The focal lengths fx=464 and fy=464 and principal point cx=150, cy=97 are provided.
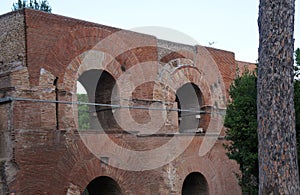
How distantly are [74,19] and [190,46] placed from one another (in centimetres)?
370

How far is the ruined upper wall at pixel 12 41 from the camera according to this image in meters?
7.89

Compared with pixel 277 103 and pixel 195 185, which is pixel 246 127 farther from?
pixel 195 185

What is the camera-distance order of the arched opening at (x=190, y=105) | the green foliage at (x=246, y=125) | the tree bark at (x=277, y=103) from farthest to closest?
1. the arched opening at (x=190, y=105)
2. the green foliage at (x=246, y=125)
3. the tree bark at (x=277, y=103)

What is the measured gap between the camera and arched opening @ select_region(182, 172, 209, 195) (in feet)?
36.7

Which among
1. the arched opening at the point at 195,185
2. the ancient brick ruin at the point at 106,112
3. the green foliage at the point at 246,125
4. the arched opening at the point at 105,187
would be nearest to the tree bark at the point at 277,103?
the green foliage at the point at 246,125

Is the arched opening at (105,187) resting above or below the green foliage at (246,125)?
below

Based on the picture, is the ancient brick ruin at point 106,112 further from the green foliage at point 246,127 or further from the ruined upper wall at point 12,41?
the green foliage at point 246,127

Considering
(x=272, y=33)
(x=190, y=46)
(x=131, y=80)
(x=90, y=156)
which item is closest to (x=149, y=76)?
(x=131, y=80)

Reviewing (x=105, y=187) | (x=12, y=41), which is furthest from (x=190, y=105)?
(x=12, y=41)

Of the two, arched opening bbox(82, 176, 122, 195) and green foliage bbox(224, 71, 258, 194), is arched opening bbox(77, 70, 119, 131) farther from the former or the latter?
green foliage bbox(224, 71, 258, 194)

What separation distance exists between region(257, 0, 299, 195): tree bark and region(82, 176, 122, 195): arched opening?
3.69 metres

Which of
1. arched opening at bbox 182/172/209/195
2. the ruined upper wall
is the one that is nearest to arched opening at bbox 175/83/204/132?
arched opening at bbox 182/172/209/195

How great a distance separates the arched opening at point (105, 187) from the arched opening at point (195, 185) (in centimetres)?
272

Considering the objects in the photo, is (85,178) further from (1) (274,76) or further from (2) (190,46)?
(2) (190,46)
